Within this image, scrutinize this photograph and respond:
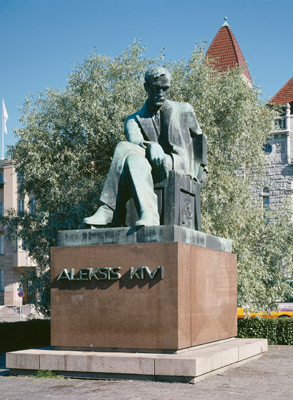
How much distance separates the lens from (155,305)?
846 centimetres

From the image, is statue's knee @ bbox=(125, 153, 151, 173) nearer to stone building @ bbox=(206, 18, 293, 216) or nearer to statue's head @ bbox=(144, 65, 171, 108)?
statue's head @ bbox=(144, 65, 171, 108)

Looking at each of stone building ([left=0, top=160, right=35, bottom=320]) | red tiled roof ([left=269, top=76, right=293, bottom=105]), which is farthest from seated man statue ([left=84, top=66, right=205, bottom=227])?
stone building ([left=0, top=160, right=35, bottom=320])

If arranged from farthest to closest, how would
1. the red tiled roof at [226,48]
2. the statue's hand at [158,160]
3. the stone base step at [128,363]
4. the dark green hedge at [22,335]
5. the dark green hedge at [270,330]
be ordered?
1. the red tiled roof at [226,48]
2. the dark green hedge at [22,335]
3. the dark green hedge at [270,330]
4. the statue's hand at [158,160]
5. the stone base step at [128,363]

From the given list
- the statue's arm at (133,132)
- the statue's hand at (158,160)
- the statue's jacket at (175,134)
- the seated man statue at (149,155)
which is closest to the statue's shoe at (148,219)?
the seated man statue at (149,155)

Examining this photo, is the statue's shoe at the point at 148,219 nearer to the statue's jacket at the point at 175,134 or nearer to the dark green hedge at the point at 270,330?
the statue's jacket at the point at 175,134

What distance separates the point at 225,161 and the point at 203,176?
8770 millimetres

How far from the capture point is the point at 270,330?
17.8 metres

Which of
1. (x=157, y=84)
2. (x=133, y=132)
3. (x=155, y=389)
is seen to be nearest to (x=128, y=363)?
(x=155, y=389)

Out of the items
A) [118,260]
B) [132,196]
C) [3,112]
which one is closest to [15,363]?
[118,260]

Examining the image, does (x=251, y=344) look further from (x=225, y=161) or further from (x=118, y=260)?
(x=225, y=161)

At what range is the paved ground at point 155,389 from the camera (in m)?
7.03

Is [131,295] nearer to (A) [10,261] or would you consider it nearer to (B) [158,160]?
(B) [158,160]

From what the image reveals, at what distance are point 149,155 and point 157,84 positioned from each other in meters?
1.28

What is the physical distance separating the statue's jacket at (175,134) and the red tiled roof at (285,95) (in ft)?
124
